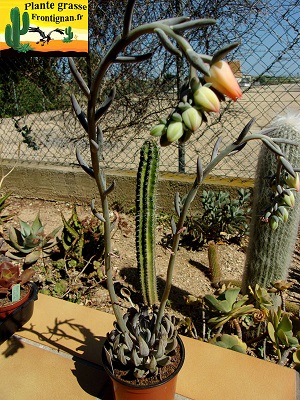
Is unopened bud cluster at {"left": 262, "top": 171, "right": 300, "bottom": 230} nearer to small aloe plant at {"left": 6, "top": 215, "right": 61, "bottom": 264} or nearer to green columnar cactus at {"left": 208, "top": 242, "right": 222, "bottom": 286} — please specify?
green columnar cactus at {"left": 208, "top": 242, "right": 222, "bottom": 286}

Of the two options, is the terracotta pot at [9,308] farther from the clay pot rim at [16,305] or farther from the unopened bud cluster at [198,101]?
the unopened bud cluster at [198,101]

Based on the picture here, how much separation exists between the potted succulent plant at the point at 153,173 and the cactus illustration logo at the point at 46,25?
6.46 ft

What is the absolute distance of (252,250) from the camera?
6.53 ft

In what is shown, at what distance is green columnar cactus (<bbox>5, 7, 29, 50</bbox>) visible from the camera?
3.27 meters

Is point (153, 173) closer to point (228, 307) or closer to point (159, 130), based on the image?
point (228, 307)

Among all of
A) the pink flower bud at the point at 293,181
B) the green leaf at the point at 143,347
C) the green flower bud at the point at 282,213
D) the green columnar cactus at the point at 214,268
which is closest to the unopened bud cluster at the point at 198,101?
the pink flower bud at the point at 293,181

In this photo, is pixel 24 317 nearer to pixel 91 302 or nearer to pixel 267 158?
pixel 91 302

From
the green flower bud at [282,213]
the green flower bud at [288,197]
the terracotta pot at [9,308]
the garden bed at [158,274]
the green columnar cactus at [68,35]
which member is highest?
the green columnar cactus at [68,35]

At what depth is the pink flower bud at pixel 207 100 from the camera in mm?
599

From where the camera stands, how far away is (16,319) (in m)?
1.57

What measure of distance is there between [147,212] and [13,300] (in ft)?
2.66

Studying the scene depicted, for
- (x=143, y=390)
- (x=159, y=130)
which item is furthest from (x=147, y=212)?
(x=159, y=130)

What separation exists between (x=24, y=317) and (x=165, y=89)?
2.54m

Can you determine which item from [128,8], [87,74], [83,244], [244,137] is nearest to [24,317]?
[83,244]
